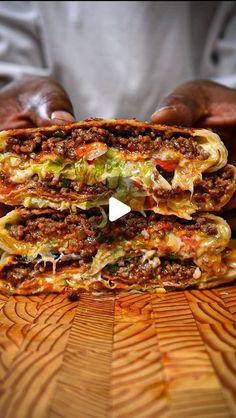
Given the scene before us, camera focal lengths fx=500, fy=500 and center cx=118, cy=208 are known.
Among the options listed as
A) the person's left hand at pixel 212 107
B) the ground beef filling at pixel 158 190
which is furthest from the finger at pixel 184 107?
the ground beef filling at pixel 158 190

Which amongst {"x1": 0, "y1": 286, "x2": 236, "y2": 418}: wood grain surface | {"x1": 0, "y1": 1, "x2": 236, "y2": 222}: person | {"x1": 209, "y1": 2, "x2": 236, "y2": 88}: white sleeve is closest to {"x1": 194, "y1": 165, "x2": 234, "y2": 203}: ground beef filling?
{"x1": 0, "y1": 286, "x2": 236, "y2": 418}: wood grain surface

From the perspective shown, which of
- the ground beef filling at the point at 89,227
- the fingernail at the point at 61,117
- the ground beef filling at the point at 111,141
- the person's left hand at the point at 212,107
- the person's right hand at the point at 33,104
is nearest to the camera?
the ground beef filling at the point at 111,141

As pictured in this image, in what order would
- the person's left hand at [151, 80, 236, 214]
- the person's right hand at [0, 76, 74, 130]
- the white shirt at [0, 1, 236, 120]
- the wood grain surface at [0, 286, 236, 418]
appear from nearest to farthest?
1. the wood grain surface at [0, 286, 236, 418]
2. the person's right hand at [0, 76, 74, 130]
3. the person's left hand at [151, 80, 236, 214]
4. the white shirt at [0, 1, 236, 120]

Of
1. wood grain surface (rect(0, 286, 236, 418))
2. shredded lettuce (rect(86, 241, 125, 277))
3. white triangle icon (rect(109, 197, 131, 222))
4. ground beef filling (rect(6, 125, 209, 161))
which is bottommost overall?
wood grain surface (rect(0, 286, 236, 418))

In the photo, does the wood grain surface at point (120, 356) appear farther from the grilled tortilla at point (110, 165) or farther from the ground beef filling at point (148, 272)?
the grilled tortilla at point (110, 165)

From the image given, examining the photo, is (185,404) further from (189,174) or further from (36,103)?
(36,103)

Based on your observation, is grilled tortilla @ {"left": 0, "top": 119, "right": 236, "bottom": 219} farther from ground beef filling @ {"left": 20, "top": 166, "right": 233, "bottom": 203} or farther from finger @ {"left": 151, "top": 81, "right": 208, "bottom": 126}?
finger @ {"left": 151, "top": 81, "right": 208, "bottom": 126}
